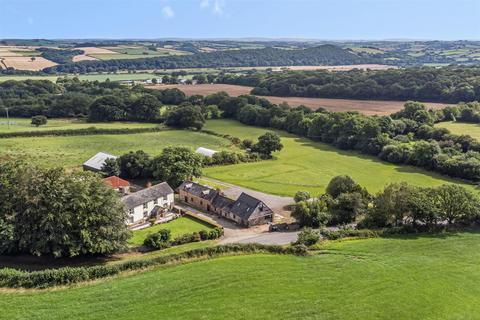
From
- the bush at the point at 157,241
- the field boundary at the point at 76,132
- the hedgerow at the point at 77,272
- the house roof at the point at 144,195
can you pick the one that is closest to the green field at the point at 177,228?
the bush at the point at 157,241

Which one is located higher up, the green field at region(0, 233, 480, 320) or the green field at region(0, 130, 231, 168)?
the green field at region(0, 233, 480, 320)

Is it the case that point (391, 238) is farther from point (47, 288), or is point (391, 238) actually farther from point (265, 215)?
point (47, 288)

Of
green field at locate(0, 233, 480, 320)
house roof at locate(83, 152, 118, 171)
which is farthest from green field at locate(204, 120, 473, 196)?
green field at locate(0, 233, 480, 320)

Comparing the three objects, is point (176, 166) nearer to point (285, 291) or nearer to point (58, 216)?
point (58, 216)

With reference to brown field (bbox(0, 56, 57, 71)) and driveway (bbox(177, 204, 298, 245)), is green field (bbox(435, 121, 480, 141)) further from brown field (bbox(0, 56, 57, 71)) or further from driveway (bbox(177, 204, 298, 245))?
brown field (bbox(0, 56, 57, 71))

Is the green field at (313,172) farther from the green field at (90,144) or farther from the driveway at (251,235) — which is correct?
the green field at (90,144)

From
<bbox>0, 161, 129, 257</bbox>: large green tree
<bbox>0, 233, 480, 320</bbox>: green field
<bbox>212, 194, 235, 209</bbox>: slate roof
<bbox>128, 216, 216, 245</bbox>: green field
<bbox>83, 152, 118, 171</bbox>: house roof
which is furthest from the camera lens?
<bbox>83, 152, 118, 171</bbox>: house roof

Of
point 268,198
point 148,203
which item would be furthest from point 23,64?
point 268,198
